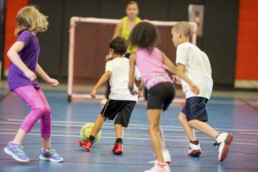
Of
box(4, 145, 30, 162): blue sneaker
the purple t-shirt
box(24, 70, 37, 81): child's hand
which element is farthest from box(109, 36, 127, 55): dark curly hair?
box(4, 145, 30, 162): blue sneaker

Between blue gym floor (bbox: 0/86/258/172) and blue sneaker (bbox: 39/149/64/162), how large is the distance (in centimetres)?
8

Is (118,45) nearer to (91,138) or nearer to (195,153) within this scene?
(91,138)

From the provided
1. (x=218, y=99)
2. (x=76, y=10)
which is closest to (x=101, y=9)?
(x=76, y=10)

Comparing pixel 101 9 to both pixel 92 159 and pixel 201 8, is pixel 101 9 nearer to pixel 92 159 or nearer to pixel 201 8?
pixel 201 8

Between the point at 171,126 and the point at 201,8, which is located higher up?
the point at 201,8

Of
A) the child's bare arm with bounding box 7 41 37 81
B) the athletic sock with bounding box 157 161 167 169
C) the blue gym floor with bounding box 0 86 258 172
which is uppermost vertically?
the child's bare arm with bounding box 7 41 37 81

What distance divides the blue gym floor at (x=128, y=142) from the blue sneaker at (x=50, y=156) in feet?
0.25

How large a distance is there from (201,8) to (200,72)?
11.2 metres

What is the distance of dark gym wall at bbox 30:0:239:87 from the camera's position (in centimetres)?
1772

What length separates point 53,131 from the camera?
8398 millimetres

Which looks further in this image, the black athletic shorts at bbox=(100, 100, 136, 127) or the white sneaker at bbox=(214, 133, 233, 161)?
the black athletic shorts at bbox=(100, 100, 136, 127)

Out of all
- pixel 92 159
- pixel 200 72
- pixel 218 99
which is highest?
pixel 200 72

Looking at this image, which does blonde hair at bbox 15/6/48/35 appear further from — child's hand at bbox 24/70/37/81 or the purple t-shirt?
child's hand at bbox 24/70/37/81

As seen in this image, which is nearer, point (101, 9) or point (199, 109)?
point (199, 109)
